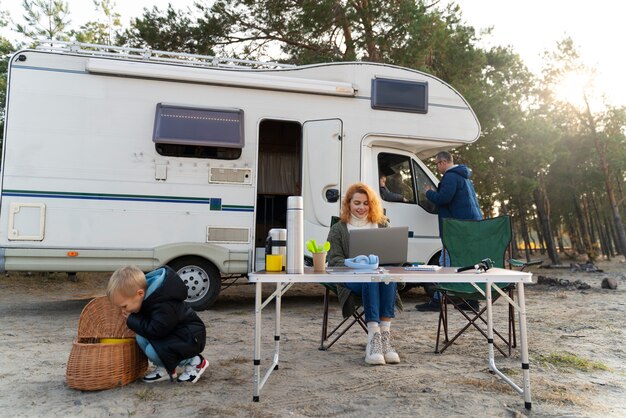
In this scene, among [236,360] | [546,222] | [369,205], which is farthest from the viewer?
[546,222]

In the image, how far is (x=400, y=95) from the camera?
5.91 meters

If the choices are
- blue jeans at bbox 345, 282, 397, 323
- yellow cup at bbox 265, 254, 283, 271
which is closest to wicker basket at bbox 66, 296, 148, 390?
yellow cup at bbox 265, 254, 283, 271

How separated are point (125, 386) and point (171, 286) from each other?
0.72 metres

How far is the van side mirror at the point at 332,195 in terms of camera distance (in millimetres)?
5605

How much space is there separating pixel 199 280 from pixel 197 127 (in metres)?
1.77

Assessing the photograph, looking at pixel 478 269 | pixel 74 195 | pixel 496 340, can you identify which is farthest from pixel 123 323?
pixel 496 340

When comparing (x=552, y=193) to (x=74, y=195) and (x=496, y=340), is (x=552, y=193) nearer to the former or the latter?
(x=496, y=340)

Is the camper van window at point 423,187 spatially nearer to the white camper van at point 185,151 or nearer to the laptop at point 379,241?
the white camper van at point 185,151

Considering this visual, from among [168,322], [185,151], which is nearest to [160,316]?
[168,322]

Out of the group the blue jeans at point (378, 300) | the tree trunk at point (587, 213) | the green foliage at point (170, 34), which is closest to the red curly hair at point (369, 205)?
the blue jeans at point (378, 300)

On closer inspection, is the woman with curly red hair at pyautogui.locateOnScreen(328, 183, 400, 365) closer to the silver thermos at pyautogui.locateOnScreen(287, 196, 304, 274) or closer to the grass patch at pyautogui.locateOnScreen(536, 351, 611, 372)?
the silver thermos at pyautogui.locateOnScreen(287, 196, 304, 274)

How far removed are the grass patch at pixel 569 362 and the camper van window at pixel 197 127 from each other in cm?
371

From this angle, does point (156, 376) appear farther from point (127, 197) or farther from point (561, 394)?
point (127, 197)

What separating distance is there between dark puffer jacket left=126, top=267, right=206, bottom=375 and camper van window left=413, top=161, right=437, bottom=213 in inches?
157
